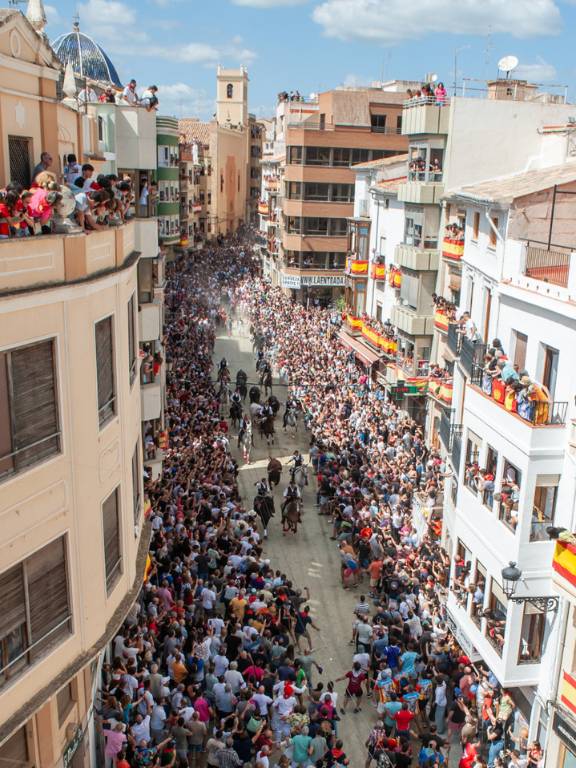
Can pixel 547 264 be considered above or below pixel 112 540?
above

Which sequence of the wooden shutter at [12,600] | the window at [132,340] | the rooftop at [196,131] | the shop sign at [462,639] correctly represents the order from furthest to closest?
1. the rooftop at [196,131]
2. the shop sign at [462,639]
3. the window at [132,340]
4. the wooden shutter at [12,600]

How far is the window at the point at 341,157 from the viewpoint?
4812 cm

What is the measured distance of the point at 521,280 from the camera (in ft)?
55.3

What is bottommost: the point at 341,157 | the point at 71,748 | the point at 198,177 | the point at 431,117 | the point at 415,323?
the point at 71,748

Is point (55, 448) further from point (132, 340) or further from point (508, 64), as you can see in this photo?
point (508, 64)

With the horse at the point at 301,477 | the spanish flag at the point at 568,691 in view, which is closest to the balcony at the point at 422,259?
the horse at the point at 301,477

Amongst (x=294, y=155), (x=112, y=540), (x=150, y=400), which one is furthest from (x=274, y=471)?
(x=294, y=155)

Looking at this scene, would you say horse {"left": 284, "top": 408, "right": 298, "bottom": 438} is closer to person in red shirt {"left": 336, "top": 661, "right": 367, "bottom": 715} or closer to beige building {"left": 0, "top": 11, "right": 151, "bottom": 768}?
person in red shirt {"left": 336, "top": 661, "right": 367, "bottom": 715}

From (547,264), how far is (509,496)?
5646 millimetres

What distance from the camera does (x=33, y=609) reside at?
8758 mm

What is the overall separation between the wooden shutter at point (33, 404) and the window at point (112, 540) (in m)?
1.80

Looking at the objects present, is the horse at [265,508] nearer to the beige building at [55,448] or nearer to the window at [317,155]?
the beige building at [55,448]

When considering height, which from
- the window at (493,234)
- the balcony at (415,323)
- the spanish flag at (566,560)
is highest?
the window at (493,234)

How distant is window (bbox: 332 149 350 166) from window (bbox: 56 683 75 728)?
1640 inches
